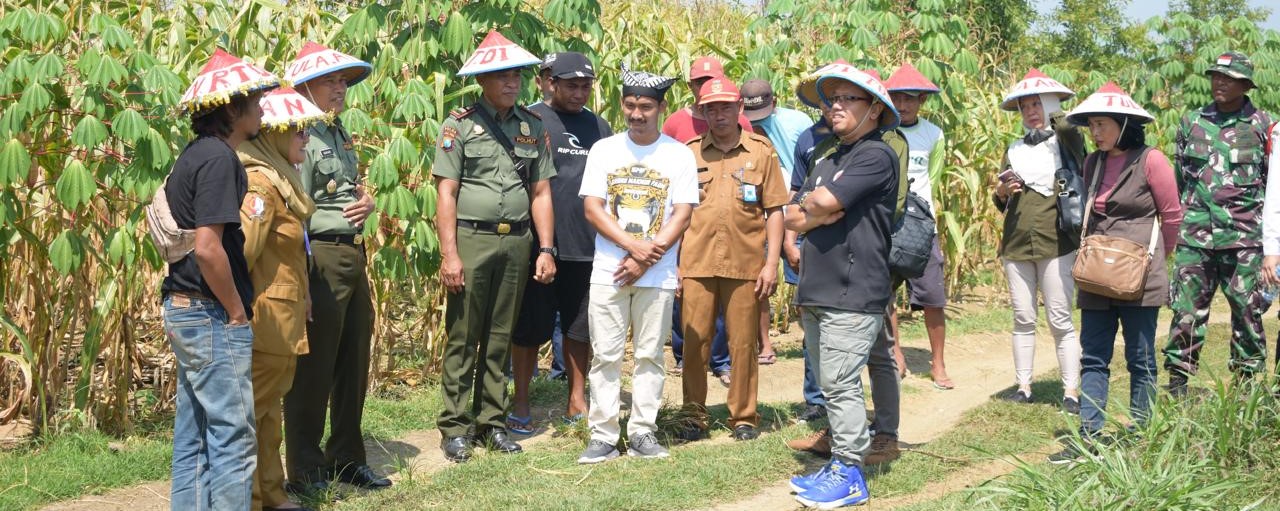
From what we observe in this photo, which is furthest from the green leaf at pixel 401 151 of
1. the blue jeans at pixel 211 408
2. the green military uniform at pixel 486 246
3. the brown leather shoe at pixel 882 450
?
the brown leather shoe at pixel 882 450

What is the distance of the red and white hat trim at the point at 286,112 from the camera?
4.46m

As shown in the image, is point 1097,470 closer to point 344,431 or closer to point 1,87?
point 344,431

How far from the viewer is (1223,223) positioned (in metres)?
6.37

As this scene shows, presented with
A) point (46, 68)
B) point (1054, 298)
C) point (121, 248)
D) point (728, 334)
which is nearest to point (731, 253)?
point (728, 334)

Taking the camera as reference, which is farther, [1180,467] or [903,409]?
[903,409]

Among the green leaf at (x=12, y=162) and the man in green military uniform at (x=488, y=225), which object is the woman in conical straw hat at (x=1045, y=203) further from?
the green leaf at (x=12, y=162)

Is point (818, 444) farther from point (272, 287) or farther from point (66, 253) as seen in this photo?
point (66, 253)

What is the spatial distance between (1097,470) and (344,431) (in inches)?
121

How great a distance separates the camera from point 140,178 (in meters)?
5.11

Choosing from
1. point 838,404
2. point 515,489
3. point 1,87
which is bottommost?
point 515,489

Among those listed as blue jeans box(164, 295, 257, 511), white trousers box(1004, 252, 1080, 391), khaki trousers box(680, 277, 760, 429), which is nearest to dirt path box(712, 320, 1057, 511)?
khaki trousers box(680, 277, 760, 429)

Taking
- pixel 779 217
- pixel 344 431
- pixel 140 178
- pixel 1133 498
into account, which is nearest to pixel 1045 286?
pixel 779 217

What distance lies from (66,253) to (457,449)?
1.89 m

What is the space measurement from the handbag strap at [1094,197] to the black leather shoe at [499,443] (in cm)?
292
